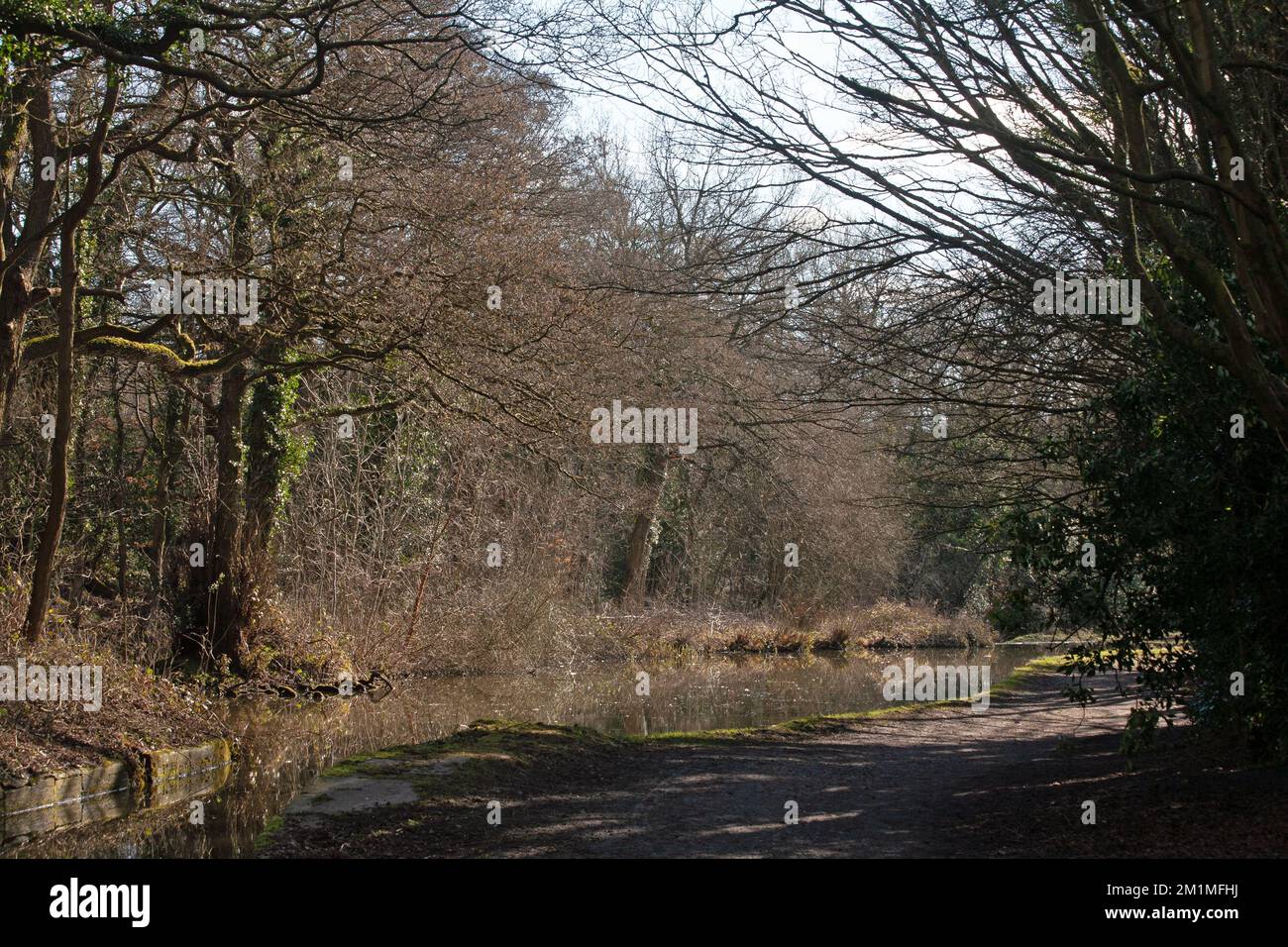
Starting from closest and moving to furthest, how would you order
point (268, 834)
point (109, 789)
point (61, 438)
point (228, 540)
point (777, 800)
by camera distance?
point (268, 834) → point (777, 800) → point (109, 789) → point (61, 438) → point (228, 540)

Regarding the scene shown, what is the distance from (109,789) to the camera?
9.90m

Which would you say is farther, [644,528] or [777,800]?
[644,528]

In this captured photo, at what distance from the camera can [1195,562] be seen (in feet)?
25.8

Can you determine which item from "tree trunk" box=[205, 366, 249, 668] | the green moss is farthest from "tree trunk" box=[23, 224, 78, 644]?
"tree trunk" box=[205, 366, 249, 668]

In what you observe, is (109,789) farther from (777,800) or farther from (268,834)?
(777,800)

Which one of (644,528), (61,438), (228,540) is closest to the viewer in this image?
(61,438)

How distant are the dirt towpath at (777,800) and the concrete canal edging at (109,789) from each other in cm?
217

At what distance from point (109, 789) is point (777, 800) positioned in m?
5.69

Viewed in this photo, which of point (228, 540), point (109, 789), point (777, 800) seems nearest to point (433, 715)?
point (228, 540)

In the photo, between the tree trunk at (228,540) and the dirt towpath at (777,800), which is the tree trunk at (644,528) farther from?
the dirt towpath at (777,800)

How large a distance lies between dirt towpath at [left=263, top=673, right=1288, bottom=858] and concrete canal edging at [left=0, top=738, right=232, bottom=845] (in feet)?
7.13

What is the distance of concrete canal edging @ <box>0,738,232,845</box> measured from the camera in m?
8.88

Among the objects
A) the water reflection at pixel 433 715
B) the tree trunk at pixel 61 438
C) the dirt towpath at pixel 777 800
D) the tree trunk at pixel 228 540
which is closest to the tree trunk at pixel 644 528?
the water reflection at pixel 433 715

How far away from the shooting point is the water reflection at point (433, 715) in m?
8.80
